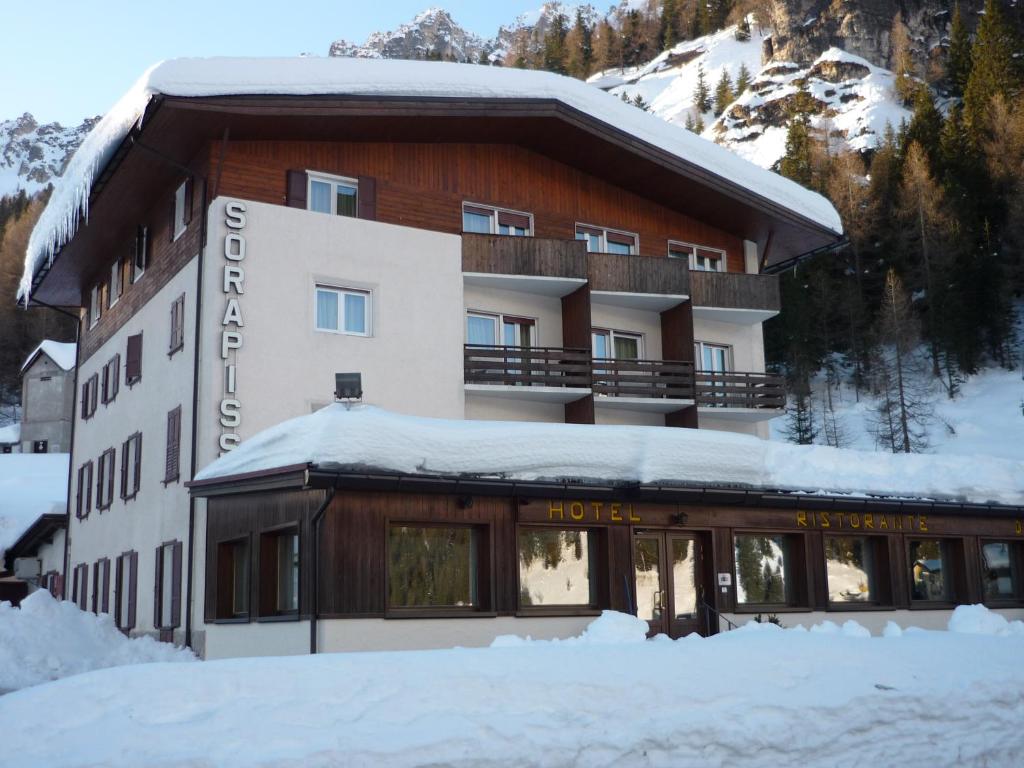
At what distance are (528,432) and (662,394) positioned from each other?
9.85m

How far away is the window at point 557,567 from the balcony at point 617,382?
6922 millimetres

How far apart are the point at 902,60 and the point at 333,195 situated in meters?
80.8

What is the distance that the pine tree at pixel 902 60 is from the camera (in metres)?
87.0

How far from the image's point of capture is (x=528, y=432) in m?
16.4

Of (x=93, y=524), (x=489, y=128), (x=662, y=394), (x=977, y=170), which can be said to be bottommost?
(x=93, y=524)

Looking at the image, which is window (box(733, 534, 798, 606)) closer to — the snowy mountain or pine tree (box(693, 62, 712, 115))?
the snowy mountain

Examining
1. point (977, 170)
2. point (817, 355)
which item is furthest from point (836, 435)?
point (977, 170)

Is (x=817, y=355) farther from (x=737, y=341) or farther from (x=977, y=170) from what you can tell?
(x=737, y=341)

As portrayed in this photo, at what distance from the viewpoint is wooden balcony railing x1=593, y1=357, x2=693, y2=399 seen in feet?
82.2

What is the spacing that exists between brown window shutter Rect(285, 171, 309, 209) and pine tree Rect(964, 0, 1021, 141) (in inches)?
2078

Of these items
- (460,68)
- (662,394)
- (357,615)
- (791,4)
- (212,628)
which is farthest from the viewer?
(791,4)

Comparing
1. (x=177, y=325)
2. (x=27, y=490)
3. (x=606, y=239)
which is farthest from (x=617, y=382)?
(x=27, y=490)

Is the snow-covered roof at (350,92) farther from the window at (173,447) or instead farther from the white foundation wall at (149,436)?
the window at (173,447)

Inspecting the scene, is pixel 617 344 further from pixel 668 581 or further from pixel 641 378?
pixel 668 581
